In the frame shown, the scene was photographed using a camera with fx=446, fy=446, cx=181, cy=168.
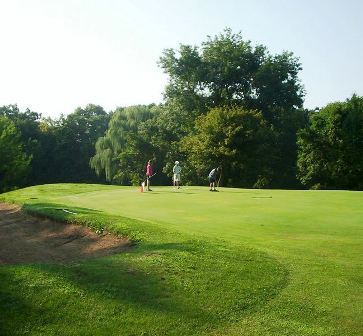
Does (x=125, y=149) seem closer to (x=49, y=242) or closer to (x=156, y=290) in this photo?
(x=49, y=242)

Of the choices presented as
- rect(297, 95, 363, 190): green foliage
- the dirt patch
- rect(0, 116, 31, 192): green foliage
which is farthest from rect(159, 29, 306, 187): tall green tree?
the dirt patch

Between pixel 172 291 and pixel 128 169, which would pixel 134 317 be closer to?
pixel 172 291

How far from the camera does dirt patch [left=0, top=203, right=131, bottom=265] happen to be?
10.7 metres

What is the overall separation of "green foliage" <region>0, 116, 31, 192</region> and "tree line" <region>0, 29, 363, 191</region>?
0.15m

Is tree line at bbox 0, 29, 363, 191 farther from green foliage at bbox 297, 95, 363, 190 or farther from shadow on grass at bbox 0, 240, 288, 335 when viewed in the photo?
shadow on grass at bbox 0, 240, 288, 335

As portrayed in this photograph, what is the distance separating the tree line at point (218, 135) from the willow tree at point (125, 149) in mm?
164

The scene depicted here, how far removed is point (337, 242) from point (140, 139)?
5228 cm

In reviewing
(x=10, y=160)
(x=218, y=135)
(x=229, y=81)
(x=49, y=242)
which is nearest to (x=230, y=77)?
(x=229, y=81)

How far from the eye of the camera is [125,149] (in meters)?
66.2

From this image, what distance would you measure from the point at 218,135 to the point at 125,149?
23.0 m

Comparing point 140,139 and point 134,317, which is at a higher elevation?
point 140,139

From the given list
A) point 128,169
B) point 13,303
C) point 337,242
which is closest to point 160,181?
point 128,169

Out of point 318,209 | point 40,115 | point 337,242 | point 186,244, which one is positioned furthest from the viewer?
point 40,115

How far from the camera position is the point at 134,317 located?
5.89 m
